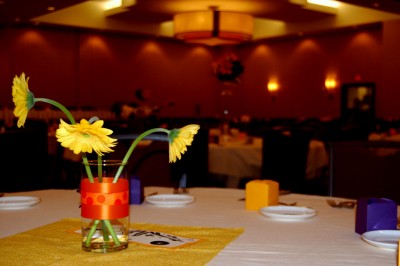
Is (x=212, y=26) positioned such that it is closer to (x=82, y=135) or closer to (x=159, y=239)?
(x=159, y=239)

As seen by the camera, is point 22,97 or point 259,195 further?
point 259,195

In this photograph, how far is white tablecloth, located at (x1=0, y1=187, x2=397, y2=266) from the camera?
122 cm

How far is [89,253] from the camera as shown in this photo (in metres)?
1.22

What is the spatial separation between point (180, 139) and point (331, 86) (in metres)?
13.5

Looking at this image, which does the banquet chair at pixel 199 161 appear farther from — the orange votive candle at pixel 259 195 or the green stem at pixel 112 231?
the green stem at pixel 112 231

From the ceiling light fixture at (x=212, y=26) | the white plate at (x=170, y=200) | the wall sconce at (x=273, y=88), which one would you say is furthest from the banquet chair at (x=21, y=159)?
the wall sconce at (x=273, y=88)

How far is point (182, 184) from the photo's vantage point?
2535mm

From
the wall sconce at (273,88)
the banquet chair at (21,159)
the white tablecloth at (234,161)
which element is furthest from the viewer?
the wall sconce at (273,88)

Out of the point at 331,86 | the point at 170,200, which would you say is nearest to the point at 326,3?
the point at 331,86

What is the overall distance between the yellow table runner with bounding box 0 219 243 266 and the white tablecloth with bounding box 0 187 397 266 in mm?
36

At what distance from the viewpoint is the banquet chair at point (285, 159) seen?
4.34 m

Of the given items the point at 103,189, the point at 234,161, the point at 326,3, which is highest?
the point at 326,3

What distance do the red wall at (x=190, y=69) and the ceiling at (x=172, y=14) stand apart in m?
0.81

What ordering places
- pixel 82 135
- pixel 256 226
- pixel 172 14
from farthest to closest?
pixel 172 14 < pixel 256 226 < pixel 82 135
